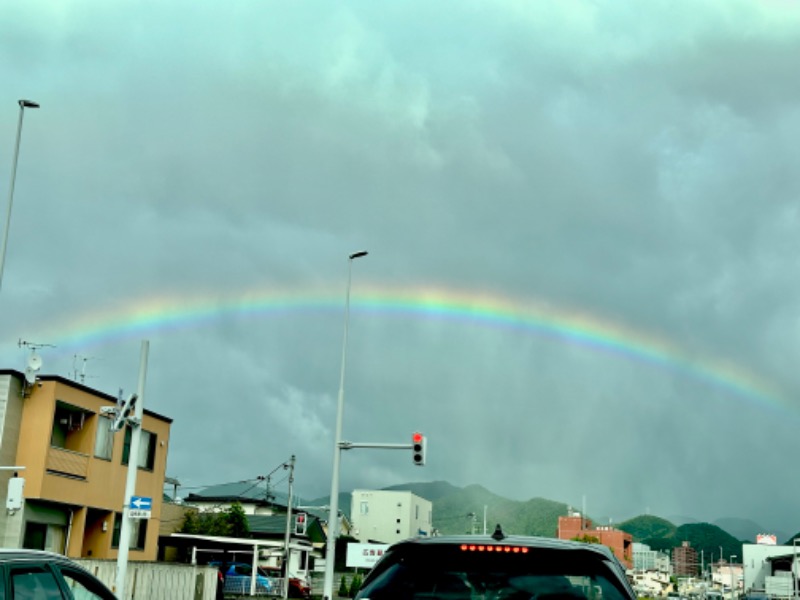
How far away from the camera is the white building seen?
14238cm

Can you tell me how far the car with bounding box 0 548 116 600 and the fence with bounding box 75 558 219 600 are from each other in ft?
69.1

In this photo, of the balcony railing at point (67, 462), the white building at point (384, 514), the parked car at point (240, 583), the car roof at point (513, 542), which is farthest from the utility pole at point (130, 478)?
the white building at point (384, 514)

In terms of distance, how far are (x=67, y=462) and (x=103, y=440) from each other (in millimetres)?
3079

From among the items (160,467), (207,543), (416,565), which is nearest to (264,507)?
(207,543)

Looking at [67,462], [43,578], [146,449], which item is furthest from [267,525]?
[43,578]

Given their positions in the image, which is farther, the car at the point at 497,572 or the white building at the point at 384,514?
the white building at the point at 384,514

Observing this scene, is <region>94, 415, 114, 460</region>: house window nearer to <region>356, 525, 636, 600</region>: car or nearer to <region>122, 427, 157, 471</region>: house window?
<region>122, 427, 157, 471</region>: house window

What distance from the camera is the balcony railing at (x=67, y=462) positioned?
3428 centimetres

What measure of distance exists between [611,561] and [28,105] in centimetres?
3072

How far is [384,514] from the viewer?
144000mm

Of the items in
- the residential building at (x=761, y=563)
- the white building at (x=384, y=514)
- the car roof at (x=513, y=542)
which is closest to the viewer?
the car roof at (x=513, y=542)

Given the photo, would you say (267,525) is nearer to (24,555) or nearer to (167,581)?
(167,581)

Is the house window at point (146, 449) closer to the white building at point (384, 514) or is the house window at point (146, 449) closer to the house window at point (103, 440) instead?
the house window at point (103, 440)

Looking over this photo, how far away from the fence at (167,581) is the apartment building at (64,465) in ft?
9.57
